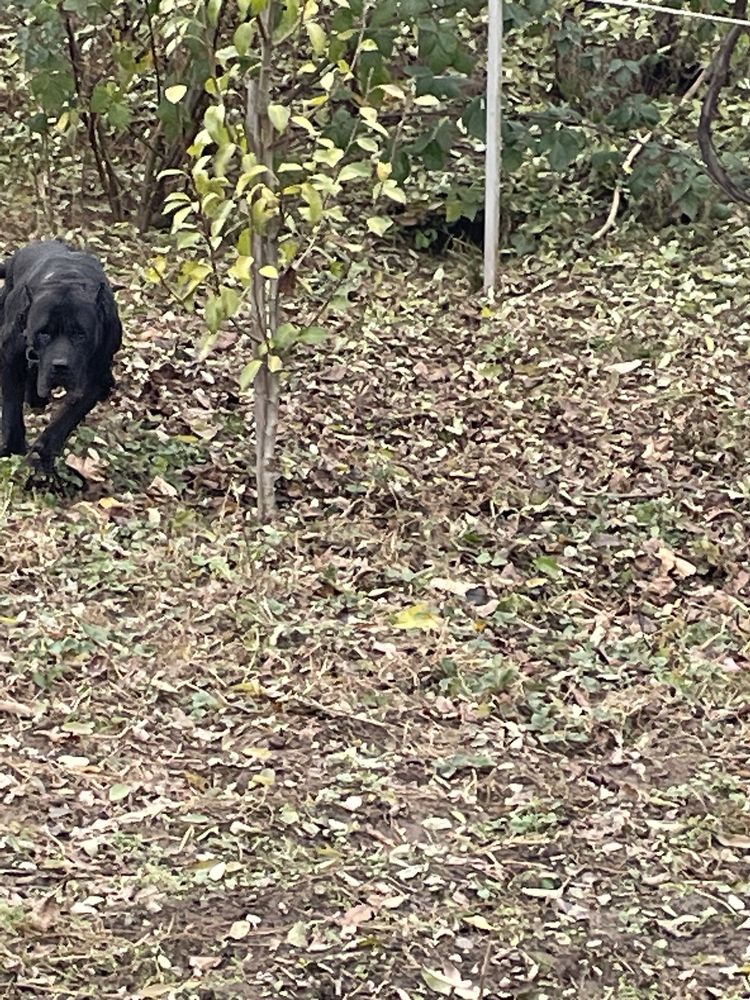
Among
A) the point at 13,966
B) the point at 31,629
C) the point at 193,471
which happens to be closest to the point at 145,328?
the point at 193,471

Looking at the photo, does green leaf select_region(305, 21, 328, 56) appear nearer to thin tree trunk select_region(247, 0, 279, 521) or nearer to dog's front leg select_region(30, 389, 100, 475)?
thin tree trunk select_region(247, 0, 279, 521)

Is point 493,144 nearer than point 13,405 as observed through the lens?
No

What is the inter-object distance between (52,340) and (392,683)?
1.74 metres

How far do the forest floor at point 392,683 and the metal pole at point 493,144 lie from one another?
71 cm

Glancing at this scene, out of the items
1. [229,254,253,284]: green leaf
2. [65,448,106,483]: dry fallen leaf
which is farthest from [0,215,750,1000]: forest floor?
[229,254,253,284]: green leaf

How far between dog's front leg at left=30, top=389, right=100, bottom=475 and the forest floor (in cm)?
15

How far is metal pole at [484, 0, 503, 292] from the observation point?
26.1 ft

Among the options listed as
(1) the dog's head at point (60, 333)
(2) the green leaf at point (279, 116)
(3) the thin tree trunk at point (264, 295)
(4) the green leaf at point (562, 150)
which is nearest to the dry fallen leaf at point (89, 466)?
(1) the dog's head at point (60, 333)

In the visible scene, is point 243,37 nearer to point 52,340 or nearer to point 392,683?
point 52,340

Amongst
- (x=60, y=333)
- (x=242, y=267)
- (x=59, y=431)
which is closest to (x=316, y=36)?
(x=242, y=267)

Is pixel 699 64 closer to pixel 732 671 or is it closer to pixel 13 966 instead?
pixel 732 671

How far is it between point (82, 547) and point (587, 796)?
197 cm

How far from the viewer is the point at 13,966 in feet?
12.4

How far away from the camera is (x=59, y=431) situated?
604 cm
